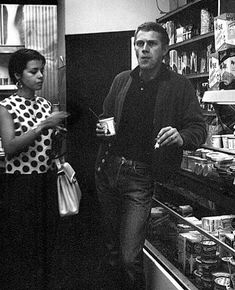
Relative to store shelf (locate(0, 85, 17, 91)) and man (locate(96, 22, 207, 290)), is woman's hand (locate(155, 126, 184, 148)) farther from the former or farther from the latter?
store shelf (locate(0, 85, 17, 91))

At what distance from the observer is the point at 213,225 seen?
224 cm

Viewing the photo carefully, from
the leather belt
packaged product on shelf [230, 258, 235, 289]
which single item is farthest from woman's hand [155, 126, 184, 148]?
packaged product on shelf [230, 258, 235, 289]

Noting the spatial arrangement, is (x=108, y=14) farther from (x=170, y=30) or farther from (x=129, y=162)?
(x=129, y=162)

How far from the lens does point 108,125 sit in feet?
6.73

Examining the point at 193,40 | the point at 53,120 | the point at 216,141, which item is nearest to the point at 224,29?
the point at 193,40

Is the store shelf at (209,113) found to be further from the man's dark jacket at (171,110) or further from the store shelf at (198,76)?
the store shelf at (198,76)

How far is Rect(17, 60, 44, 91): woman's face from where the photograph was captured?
1.98 metres

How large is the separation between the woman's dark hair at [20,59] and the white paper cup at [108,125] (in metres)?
0.29

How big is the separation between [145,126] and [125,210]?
35 cm

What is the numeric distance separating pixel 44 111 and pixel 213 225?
80 centimetres

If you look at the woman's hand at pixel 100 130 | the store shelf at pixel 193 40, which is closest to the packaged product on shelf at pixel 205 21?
the store shelf at pixel 193 40

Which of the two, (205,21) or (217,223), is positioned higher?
(205,21)

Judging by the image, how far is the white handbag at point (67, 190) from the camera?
206 centimetres

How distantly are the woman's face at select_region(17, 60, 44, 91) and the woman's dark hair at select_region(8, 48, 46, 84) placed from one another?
1cm
